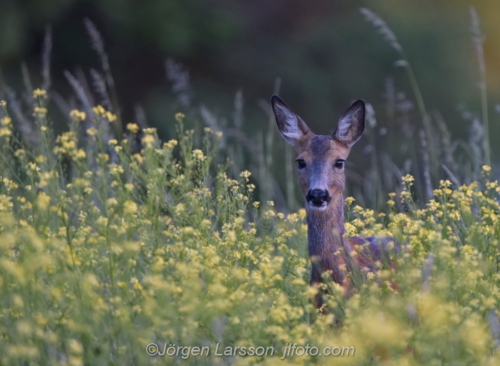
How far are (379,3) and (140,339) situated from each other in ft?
50.6

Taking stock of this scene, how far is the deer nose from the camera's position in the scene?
18.6 feet

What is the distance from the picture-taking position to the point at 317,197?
5.68 meters

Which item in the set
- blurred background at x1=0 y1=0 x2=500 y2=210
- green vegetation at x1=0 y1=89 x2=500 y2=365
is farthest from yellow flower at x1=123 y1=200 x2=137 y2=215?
blurred background at x1=0 y1=0 x2=500 y2=210

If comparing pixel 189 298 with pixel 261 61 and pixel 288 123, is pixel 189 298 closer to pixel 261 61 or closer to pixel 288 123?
pixel 288 123

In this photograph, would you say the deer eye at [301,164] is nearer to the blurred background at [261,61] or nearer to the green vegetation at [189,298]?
the green vegetation at [189,298]

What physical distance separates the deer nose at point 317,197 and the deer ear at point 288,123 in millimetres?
796

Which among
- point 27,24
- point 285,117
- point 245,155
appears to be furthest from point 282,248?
point 27,24

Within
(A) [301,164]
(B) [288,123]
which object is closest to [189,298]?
(A) [301,164]

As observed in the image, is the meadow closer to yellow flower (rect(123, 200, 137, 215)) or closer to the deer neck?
yellow flower (rect(123, 200, 137, 215))

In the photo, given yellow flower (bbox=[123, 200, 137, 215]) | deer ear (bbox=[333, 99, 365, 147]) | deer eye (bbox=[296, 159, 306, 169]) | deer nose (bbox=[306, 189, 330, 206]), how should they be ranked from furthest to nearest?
deer ear (bbox=[333, 99, 365, 147])
deer eye (bbox=[296, 159, 306, 169])
deer nose (bbox=[306, 189, 330, 206])
yellow flower (bbox=[123, 200, 137, 215])

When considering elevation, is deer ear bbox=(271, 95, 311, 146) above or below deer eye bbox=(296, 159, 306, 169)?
above

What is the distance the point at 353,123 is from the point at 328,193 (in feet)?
2.65

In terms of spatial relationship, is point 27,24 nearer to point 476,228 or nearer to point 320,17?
point 320,17

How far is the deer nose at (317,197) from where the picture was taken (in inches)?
224
